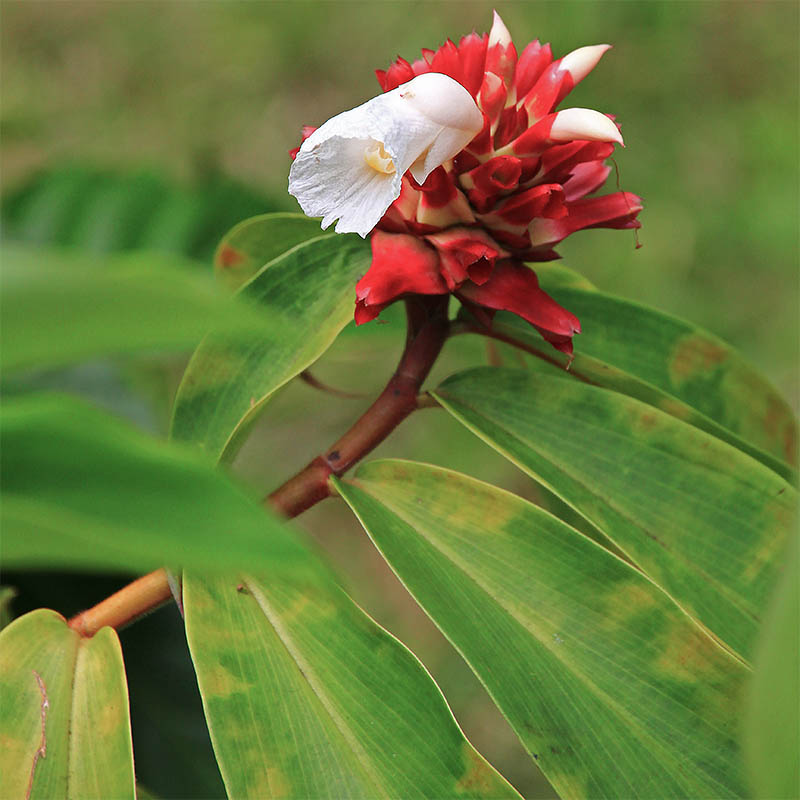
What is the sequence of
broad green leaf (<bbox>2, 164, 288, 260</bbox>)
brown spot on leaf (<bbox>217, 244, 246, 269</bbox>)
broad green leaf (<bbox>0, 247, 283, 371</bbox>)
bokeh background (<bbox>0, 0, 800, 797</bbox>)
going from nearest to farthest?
broad green leaf (<bbox>0, 247, 283, 371</bbox>) → brown spot on leaf (<bbox>217, 244, 246, 269</bbox>) → broad green leaf (<bbox>2, 164, 288, 260</bbox>) → bokeh background (<bbox>0, 0, 800, 797</bbox>)

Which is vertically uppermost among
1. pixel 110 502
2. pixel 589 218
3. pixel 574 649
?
pixel 589 218

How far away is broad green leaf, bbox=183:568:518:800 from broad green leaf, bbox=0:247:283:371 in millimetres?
262

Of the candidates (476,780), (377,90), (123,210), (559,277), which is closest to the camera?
(476,780)

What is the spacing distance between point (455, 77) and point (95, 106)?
4.97 feet

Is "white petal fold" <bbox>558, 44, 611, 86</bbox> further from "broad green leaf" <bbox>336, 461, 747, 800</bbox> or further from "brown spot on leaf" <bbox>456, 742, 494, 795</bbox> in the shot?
"brown spot on leaf" <bbox>456, 742, 494, 795</bbox>

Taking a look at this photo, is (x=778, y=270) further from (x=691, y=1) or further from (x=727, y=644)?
(x=727, y=644)

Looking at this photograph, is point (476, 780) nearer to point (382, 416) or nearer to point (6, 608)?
point (382, 416)

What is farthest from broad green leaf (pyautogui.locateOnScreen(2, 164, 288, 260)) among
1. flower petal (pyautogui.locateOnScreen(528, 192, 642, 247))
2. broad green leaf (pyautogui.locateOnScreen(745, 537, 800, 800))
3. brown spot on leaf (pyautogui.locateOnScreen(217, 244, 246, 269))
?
broad green leaf (pyautogui.locateOnScreen(745, 537, 800, 800))

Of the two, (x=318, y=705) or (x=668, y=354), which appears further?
(x=668, y=354)

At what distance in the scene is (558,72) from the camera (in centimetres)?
53

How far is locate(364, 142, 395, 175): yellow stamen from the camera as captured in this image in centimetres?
49

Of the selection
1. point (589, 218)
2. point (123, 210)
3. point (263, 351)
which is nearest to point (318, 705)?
point (263, 351)

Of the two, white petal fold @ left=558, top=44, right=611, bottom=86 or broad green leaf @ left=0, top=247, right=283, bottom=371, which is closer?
broad green leaf @ left=0, top=247, right=283, bottom=371

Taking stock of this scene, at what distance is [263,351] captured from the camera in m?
0.54
